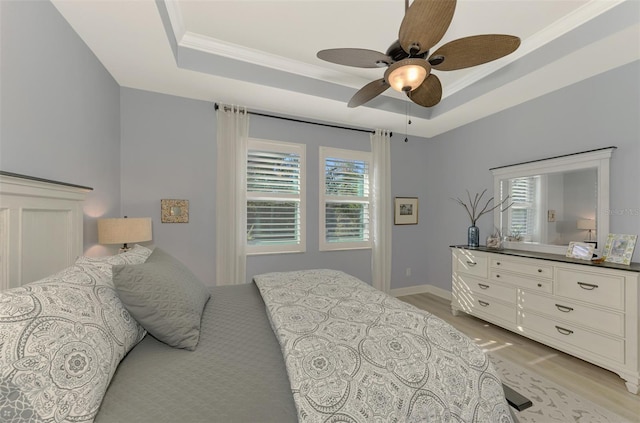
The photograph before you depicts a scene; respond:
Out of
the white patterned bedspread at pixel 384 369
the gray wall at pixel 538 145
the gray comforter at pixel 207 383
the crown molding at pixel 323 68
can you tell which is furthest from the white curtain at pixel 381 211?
the gray comforter at pixel 207 383

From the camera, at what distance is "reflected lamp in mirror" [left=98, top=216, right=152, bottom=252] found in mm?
2158

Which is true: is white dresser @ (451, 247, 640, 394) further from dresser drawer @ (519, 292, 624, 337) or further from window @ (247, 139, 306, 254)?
window @ (247, 139, 306, 254)

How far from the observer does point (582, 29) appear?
2.03m

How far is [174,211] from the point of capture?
292 centimetres

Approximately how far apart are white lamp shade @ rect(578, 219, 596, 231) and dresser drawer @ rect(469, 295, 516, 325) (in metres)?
1.00

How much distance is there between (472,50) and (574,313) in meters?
2.29

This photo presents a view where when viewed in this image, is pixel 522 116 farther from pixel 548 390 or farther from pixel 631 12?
pixel 548 390

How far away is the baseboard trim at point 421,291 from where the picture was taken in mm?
4000

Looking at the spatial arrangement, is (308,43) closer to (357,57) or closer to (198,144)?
(357,57)

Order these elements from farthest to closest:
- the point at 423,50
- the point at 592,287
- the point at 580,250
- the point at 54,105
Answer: the point at 580,250
the point at 592,287
the point at 54,105
the point at 423,50

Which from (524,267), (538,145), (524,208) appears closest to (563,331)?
(524,267)

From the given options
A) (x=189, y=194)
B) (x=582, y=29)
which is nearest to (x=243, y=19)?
(x=189, y=194)

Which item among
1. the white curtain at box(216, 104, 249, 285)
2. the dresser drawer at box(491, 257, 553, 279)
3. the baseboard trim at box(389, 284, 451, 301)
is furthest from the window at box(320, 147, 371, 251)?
the dresser drawer at box(491, 257, 553, 279)

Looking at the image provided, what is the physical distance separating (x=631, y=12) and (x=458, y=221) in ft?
8.35
